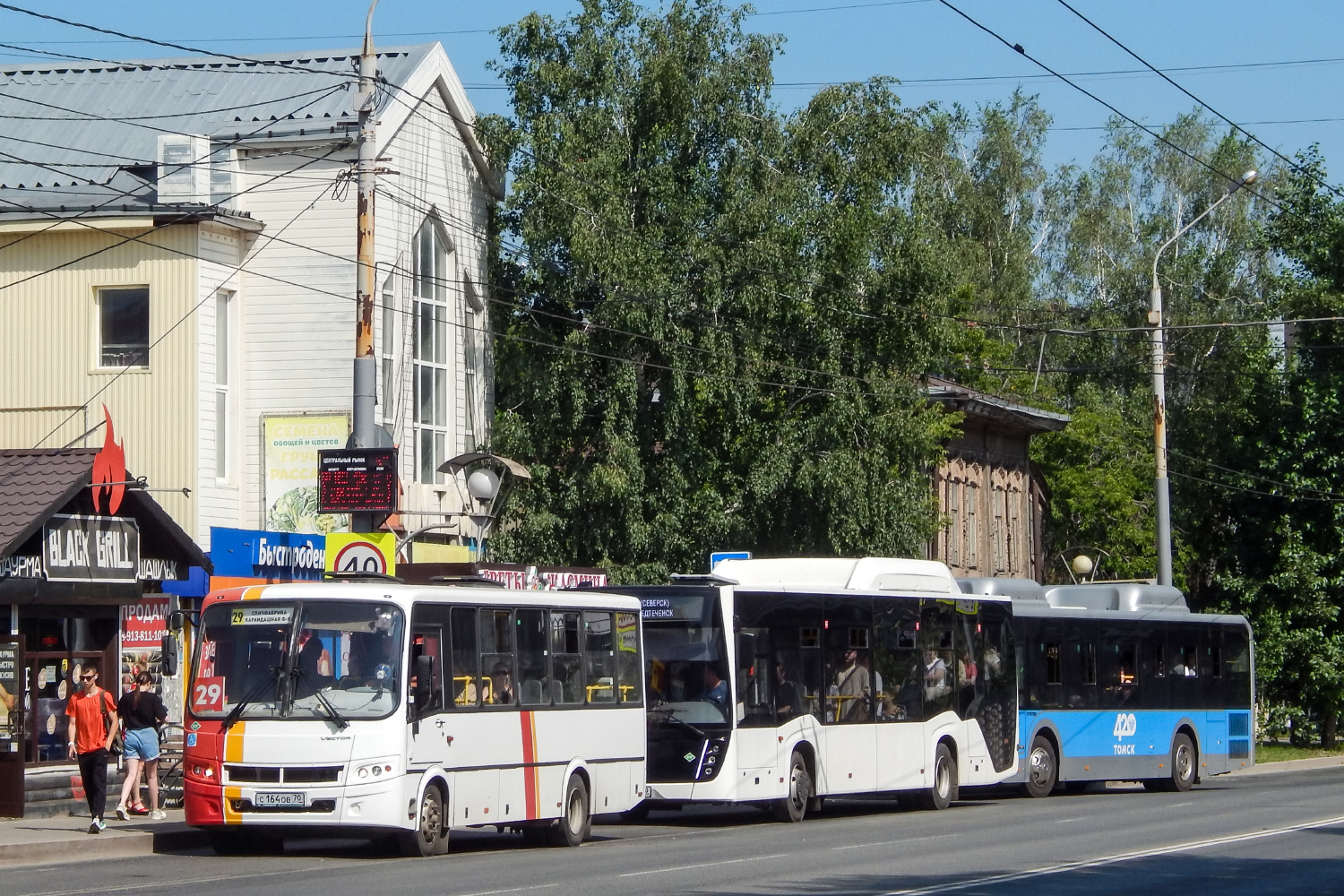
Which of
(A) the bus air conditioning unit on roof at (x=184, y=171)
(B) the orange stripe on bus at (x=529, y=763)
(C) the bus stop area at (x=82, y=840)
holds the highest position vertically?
(A) the bus air conditioning unit on roof at (x=184, y=171)

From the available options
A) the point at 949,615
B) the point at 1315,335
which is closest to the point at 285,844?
the point at 949,615

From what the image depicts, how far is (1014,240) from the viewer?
208 feet

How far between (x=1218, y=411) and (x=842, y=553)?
16.8 meters

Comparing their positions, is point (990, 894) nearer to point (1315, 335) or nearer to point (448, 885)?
point (448, 885)

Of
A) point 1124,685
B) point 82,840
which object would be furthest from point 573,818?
point 1124,685

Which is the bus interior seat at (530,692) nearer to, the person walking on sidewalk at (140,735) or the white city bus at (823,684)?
the white city bus at (823,684)

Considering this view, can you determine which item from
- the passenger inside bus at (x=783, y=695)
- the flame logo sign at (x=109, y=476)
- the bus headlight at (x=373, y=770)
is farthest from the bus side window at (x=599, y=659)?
the flame logo sign at (x=109, y=476)

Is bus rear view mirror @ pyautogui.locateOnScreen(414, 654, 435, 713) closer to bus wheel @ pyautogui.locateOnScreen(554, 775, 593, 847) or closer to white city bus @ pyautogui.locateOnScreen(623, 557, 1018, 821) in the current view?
bus wheel @ pyautogui.locateOnScreen(554, 775, 593, 847)

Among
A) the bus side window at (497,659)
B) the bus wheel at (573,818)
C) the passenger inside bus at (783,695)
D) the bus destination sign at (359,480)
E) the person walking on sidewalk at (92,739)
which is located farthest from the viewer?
the passenger inside bus at (783,695)

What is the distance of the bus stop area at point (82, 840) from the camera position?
17.3m

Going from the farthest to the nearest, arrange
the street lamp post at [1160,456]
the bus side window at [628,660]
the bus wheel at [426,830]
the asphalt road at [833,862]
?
the street lamp post at [1160,456] < the bus side window at [628,660] < the bus wheel at [426,830] < the asphalt road at [833,862]

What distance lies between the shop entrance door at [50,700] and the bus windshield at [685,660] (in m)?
7.29

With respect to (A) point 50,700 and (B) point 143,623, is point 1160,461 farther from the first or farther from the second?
(A) point 50,700

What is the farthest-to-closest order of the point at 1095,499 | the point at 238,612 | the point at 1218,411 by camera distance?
the point at 1095,499 < the point at 1218,411 < the point at 238,612
